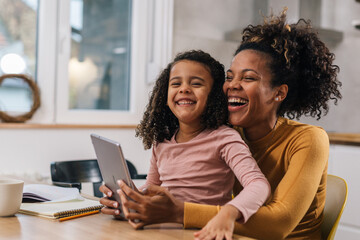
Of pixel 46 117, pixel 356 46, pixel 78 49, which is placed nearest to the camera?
pixel 46 117

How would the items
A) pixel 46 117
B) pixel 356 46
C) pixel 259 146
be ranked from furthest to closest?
pixel 356 46 < pixel 46 117 < pixel 259 146

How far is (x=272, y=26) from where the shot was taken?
145cm

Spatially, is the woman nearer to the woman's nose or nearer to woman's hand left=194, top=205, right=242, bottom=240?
the woman's nose

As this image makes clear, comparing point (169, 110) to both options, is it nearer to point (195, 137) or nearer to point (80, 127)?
point (195, 137)

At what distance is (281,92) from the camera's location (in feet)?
4.74

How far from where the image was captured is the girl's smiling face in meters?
1.37

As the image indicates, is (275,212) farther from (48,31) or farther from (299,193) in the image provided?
(48,31)

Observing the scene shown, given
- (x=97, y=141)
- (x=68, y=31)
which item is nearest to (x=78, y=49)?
(x=68, y=31)

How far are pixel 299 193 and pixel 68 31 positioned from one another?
2218 mm

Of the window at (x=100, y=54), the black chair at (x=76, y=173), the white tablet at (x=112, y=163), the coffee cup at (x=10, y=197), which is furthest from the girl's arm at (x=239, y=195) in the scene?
the window at (x=100, y=54)

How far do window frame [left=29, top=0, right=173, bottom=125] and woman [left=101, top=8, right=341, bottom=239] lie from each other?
66.3 inches

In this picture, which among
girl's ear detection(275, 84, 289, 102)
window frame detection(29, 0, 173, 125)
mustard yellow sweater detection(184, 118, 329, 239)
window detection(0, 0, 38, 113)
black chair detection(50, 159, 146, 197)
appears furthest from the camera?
window frame detection(29, 0, 173, 125)

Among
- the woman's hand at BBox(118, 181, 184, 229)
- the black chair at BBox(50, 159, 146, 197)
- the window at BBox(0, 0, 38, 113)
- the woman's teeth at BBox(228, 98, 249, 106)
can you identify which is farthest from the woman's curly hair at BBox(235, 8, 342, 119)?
the window at BBox(0, 0, 38, 113)

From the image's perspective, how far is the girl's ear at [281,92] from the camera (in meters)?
1.43
